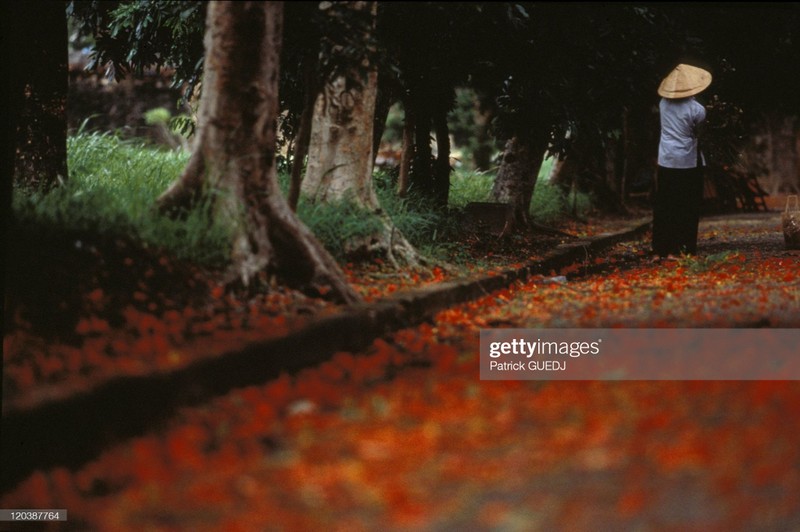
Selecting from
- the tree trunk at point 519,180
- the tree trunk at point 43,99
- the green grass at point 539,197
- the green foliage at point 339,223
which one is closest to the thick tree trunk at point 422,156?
the green grass at point 539,197

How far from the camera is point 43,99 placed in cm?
704

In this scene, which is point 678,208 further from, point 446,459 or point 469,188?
point 446,459

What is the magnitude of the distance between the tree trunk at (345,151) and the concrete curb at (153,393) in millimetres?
Result: 1627

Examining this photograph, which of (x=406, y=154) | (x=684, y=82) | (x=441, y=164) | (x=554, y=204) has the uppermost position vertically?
(x=684, y=82)

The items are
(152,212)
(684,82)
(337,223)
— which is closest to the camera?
(152,212)

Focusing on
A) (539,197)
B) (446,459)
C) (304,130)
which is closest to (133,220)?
(304,130)

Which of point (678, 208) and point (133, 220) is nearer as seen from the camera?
point (133, 220)

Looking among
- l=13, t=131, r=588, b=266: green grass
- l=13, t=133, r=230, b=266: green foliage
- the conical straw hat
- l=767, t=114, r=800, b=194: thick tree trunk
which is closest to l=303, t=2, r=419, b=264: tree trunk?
l=13, t=131, r=588, b=266: green grass

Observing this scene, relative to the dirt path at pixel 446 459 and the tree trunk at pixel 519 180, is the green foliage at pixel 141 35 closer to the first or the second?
the tree trunk at pixel 519 180

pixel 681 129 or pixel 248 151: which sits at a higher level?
pixel 681 129

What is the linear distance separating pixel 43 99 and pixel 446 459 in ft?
16.5

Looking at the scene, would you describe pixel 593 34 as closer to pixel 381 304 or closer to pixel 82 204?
pixel 381 304

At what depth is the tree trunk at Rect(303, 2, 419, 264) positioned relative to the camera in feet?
23.4

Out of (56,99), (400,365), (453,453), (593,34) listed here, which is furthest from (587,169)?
(453,453)
